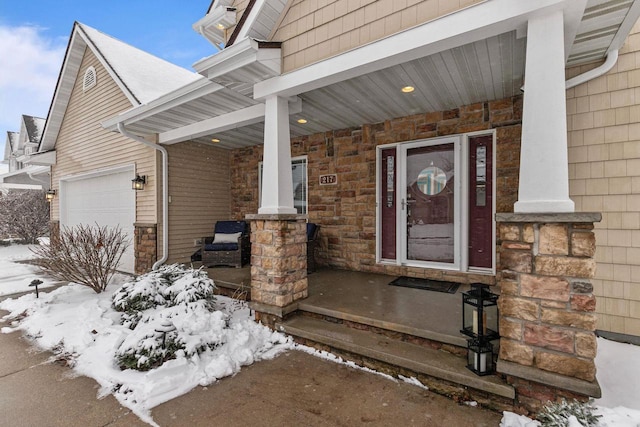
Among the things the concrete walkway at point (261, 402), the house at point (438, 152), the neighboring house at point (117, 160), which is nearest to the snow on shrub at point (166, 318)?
the concrete walkway at point (261, 402)

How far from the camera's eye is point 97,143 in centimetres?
682

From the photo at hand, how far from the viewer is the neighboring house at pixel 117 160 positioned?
229 inches

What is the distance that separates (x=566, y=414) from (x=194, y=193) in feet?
20.3

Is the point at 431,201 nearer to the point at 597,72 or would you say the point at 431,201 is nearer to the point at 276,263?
the point at 597,72

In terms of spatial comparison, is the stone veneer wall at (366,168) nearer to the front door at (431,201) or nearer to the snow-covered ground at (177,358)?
Result: the front door at (431,201)

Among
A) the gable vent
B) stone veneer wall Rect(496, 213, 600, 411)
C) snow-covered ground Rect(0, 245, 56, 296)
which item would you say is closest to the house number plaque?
stone veneer wall Rect(496, 213, 600, 411)

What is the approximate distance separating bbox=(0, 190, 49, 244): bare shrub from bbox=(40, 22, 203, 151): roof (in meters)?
4.71

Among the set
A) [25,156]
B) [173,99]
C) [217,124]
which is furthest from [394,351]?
[25,156]

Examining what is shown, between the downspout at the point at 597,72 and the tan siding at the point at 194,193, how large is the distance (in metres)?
6.00

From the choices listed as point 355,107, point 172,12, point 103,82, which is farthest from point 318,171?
point 172,12

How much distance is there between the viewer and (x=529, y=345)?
2.00 metres

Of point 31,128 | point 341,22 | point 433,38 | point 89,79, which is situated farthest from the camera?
point 31,128

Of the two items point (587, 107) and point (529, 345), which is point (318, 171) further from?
point (529, 345)

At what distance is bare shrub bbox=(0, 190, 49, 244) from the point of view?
11070 mm
